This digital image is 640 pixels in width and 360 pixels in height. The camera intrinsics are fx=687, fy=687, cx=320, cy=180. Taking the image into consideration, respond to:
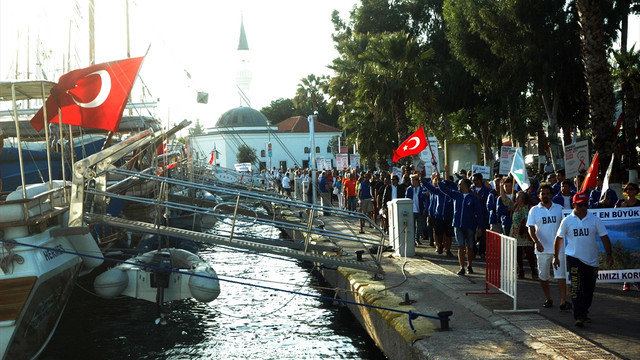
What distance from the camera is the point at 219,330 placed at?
13.0 m

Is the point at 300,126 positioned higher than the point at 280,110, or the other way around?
the point at 280,110

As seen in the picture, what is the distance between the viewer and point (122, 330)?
13.4 meters

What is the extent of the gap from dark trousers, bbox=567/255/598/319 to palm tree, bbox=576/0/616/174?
387 inches

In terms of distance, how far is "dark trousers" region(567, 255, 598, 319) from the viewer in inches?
349

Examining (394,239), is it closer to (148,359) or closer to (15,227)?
(148,359)

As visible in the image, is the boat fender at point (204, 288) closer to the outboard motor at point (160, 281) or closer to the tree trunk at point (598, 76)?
the outboard motor at point (160, 281)

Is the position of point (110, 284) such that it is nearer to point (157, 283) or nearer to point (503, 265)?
point (157, 283)

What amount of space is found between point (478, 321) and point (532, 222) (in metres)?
1.87

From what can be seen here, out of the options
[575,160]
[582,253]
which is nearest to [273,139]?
[575,160]

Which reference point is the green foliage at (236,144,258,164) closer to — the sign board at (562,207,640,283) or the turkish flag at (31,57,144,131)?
the turkish flag at (31,57,144,131)

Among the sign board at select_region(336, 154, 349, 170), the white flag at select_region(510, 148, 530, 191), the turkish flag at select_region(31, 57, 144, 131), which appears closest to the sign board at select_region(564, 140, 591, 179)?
the white flag at select_region(510, 148, 530, 191)

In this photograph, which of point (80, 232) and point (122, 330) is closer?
point (80, 232)

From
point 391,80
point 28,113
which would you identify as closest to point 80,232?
point 28,113

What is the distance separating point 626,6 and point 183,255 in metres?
29.2
